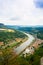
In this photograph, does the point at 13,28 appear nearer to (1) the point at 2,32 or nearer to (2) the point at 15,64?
(1) the point at 2,32

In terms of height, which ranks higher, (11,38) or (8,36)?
(8,36)

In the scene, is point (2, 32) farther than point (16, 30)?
No

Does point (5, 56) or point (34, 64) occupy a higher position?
point (5, 56)

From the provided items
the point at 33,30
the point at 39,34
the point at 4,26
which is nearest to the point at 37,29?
the point at 33,30

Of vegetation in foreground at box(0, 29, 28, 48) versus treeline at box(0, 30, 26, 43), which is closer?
vegetation in foreground at box(0, 29, 28, 48)

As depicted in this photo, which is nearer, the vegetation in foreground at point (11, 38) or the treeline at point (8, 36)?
the vegetation in foreground at point (11, 38)

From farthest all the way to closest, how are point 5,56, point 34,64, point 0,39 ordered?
point 0,39
point 34,64
point 5,56

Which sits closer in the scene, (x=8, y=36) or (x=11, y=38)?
(x=11, y=38)

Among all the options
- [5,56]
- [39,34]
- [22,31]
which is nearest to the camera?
[5,56]

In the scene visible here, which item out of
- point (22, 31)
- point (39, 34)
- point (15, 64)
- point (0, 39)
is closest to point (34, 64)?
point (15, 64)
